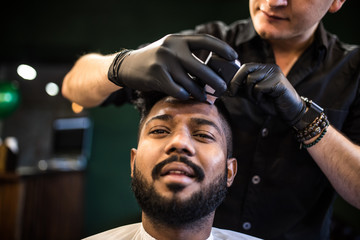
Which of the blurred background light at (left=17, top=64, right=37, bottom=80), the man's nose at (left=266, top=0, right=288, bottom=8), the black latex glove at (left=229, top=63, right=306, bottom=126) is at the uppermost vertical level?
the man's nose at (left=266, top=0, right=288, bottom=8)

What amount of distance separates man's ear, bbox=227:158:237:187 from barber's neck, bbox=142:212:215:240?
0.78 ft

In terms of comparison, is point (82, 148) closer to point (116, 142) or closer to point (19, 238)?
point (116, 142)

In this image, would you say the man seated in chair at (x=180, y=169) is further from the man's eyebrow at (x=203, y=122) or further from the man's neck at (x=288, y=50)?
the man's neck at (x=288, y=50)

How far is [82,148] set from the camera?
18.9ft

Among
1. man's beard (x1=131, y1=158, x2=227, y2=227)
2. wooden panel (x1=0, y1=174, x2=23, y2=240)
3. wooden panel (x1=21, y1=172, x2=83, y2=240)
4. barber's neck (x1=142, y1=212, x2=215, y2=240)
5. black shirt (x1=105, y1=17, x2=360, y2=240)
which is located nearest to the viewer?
man's beard (x1=131, y1=158, x2=227, y2=227)

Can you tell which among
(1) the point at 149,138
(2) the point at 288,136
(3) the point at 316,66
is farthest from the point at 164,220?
(3) the point at 316,66

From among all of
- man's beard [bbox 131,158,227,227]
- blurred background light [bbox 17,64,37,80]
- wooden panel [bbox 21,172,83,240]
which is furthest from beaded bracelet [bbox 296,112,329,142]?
blurred background light [bbox 17,64,37,80]

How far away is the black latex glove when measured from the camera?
53.6 inches

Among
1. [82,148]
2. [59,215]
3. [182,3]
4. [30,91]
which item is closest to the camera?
[59,215]

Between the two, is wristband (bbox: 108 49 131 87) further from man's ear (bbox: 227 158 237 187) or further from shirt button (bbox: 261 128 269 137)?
shirt button (bbox: 261 128 269 137)

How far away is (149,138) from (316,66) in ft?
3.23

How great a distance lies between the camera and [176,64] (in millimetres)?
1142

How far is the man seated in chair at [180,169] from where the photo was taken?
1266mm

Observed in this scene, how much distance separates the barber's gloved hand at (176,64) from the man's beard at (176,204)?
13.1 inches
